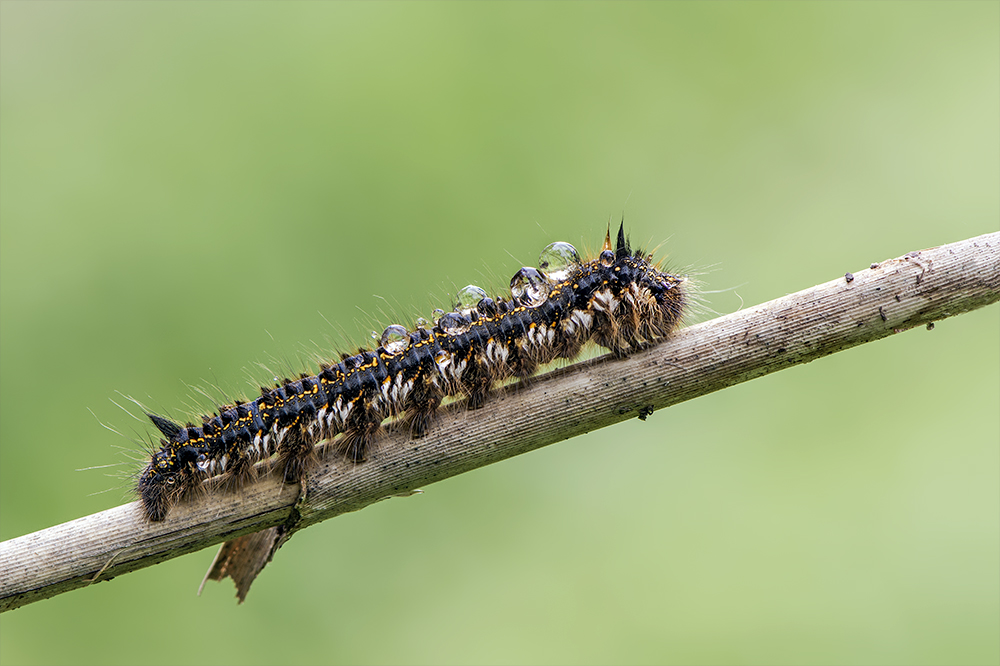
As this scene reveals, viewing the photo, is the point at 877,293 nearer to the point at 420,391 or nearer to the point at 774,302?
the point at 774,302

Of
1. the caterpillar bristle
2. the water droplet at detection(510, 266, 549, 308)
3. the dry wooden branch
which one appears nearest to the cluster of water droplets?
the water droplet at detection(510, 266, 549, 308)

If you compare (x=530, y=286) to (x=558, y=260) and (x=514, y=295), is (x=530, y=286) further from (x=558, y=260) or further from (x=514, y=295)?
(x=558, y=260)

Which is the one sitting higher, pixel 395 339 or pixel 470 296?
pixel 470 296

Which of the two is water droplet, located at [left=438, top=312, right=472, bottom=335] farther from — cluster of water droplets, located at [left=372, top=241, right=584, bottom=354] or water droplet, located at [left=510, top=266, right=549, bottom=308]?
water droplet, located at [left=510, top=266, right=549, bottom=308]

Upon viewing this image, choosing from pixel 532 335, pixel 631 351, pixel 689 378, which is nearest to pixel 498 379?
pixel 532 335

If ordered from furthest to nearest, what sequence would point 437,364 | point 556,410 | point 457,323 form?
point 457,323
point 437,364
point 556,410

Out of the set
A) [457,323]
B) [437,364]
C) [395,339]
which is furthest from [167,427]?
[457,323]

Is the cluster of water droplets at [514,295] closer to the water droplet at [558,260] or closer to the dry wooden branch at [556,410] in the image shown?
the water droplet at [558,260]

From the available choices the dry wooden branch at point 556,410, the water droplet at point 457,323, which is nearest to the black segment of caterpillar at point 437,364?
the water droplet at point 457,323
